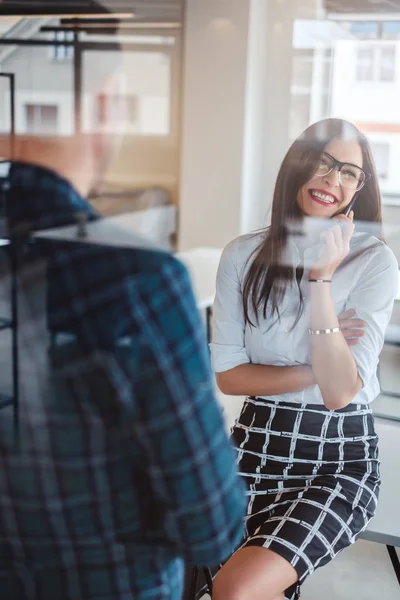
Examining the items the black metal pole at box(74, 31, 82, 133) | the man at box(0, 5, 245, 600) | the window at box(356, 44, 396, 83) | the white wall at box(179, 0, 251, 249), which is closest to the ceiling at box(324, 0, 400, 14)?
the window at box(356, 44, 396, 83)

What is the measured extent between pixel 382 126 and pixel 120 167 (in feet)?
2.02

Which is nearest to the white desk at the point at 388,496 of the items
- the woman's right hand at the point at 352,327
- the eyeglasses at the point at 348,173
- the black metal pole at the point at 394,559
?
the black metal pole at the point at 394,559

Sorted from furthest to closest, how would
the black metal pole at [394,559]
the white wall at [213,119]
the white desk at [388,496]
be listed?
1. the black metal pole at [394,559]
2. the white desk at [388,496]
3. the white wall at [213,119]

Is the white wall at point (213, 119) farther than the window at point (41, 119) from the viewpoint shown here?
Yes

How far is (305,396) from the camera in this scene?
147 centimetres

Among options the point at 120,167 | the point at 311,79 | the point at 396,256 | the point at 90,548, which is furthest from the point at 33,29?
the point at 90,548

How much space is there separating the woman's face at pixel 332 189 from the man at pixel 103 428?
2.42 ft

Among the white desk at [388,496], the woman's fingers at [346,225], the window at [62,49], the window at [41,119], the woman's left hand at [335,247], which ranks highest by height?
the window at [62,49]

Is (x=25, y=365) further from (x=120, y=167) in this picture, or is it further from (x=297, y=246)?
(x=297, y=246)

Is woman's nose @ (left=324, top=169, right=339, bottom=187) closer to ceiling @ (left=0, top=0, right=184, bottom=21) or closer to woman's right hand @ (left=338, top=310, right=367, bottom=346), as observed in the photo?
woman's right hand @ (left=338, top=310, right=367, bottom=346)

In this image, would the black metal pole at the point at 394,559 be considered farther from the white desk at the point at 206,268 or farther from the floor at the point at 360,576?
the white desk at the point at 206,268

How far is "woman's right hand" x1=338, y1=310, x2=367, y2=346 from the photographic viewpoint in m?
1.41

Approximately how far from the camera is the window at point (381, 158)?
4.85 feet

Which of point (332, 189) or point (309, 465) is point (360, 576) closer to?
point (309, 465)
